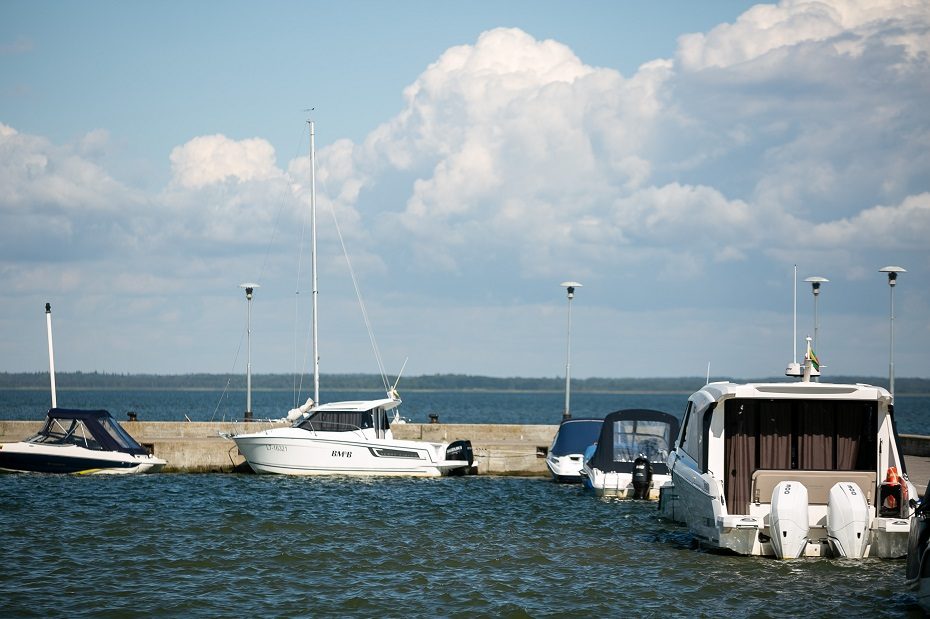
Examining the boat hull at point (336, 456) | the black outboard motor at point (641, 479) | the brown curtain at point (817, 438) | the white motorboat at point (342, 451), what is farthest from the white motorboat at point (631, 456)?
the brown curtain at point (817, 438)

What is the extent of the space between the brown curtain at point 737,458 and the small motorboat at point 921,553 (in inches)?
177

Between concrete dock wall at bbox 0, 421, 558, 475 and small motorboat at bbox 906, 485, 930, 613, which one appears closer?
small motorboat at bbox 906, 485, 930, 613

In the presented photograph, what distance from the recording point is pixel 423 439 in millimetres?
42312

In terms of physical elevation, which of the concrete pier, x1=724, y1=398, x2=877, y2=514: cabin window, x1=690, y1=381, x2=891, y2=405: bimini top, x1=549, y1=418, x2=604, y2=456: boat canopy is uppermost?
x1=690, y1=381, x2=891, y2=405: bimini top

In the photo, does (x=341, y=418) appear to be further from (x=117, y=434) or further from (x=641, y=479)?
(x=641, y=479)

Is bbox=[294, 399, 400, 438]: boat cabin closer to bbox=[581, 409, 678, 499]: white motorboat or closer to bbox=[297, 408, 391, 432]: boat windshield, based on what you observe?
bbox=[297, 408, 391, 432]: boat windshield

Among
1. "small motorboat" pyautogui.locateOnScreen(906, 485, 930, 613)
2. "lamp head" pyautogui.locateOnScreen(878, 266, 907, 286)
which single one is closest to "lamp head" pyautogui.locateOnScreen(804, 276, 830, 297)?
"lamp head" pyautogui.locateOnScreen(878, 266, 907, 286)

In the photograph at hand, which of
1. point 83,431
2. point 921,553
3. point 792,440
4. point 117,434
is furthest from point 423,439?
point 921,553

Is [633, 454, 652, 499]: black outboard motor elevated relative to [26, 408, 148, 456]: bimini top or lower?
lower

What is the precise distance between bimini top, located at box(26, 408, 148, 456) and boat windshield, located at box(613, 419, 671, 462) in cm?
1420

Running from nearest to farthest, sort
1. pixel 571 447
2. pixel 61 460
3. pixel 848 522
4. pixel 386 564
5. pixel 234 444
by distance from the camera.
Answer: pixel 848 522, pixel 386 564, pixel 61 460, pixel 571 447, pixel 234 444

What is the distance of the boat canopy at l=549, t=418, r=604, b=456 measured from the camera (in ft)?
109

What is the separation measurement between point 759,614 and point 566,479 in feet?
55.5

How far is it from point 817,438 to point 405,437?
81.0 feet
